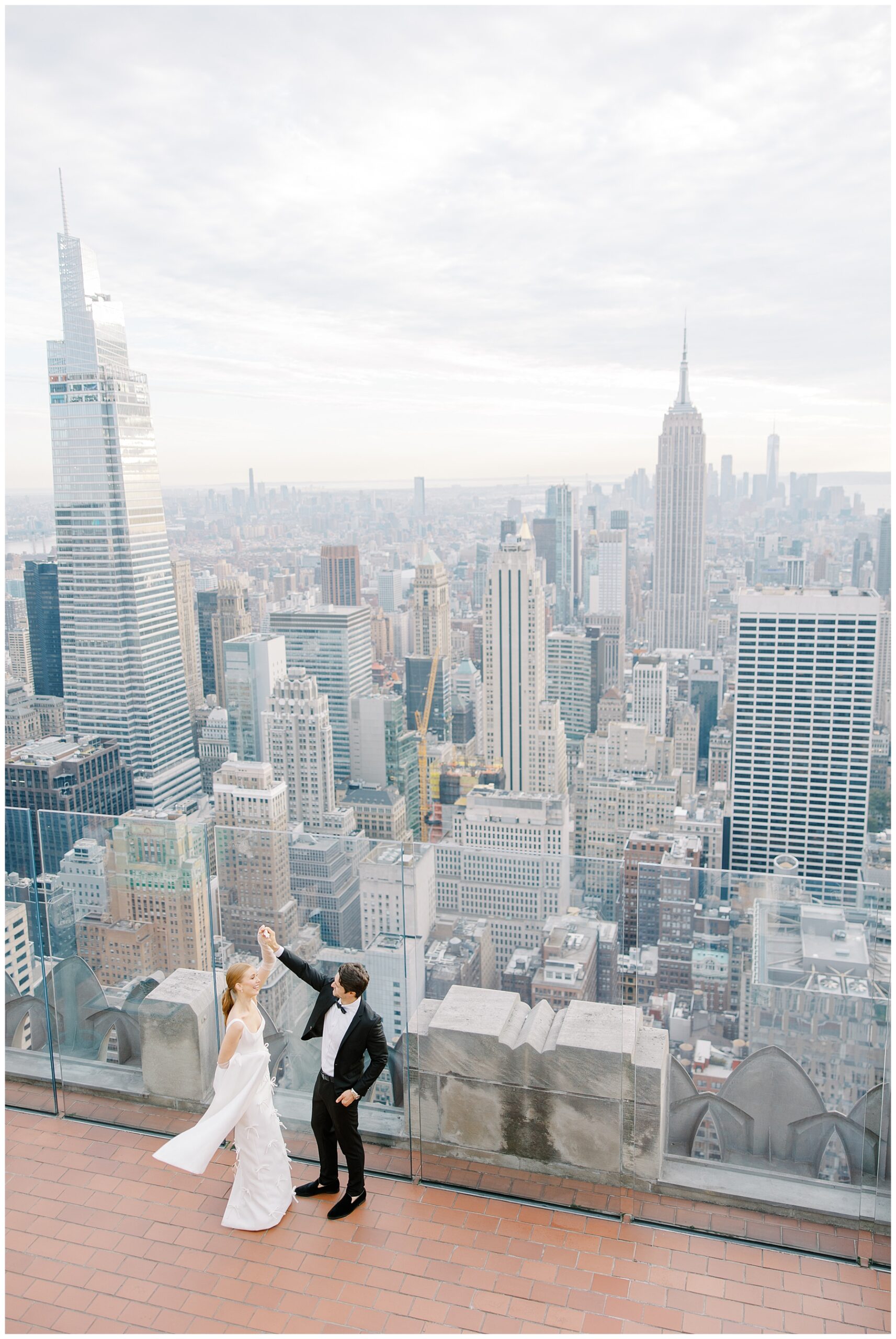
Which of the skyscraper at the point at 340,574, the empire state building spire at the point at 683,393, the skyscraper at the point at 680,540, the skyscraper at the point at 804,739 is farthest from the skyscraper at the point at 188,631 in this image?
the empire state building spire at the point at 683,393

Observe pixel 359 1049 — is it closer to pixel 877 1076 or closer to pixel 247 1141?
pixel 247 1141

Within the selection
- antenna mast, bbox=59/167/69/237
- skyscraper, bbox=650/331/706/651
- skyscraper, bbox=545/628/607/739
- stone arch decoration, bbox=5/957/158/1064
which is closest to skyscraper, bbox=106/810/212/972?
stone arch decoration, bbox=5/957/158/1064

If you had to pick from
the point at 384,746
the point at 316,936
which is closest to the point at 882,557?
the point at 384,746

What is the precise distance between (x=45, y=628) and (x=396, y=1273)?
2888 cm

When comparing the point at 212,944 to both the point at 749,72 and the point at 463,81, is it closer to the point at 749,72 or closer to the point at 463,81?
the point at 463,81

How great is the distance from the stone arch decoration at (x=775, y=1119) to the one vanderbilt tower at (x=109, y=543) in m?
26.5

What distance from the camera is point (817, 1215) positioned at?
6.19 feet

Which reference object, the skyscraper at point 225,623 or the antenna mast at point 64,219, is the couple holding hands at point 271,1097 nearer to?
the antenna mast at point 64,219

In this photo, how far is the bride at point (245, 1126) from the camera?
183 centimetres

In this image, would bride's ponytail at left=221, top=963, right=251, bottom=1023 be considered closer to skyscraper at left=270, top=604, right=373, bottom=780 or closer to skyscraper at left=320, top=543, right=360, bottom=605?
skyscraper at left=320, top=543, right=360, bottom=605

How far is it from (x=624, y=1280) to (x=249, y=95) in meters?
6.02

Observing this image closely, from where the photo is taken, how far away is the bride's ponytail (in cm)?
183

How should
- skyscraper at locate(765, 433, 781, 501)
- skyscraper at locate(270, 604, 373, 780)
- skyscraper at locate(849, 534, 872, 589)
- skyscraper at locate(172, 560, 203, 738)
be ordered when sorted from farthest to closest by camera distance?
skyscraper at locate(270, 604, 373, 780)
skyscraper at locate(765, 433, 781, 501)
skyscraper at locate(172, 560, 203, 738)
skyscraper at locate(849, 534, 872, 589)

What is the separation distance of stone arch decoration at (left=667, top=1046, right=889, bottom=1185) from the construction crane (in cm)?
2354
